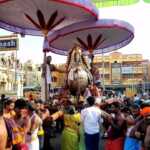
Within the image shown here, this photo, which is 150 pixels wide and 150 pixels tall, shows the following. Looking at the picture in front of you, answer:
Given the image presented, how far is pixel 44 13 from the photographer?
19484 mm

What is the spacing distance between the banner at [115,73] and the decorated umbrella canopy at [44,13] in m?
69.3

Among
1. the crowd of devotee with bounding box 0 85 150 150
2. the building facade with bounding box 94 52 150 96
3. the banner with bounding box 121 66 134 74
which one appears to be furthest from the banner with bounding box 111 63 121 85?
the crowd of devotee with bounding box 0 85 150 150

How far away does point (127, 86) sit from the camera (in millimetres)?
84875

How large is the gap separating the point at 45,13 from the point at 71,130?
11.0 metres

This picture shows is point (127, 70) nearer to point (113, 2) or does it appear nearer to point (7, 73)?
point (7, 73)

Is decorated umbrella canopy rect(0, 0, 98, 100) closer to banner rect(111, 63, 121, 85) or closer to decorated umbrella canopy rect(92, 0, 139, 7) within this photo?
decorated umbrella canopy rect(92, 0, 139, 7)

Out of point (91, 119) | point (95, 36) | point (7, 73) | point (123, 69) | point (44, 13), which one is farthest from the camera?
point (123, 69)

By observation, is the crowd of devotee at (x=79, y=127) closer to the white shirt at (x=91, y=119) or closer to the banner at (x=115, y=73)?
the white shirt at (x=91, y=119)

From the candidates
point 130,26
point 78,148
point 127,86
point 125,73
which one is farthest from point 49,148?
point 125,73

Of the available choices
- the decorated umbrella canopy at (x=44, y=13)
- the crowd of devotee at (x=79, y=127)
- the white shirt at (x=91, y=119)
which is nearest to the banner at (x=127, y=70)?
the decorated umbrella canopy at (x=44, y=13)

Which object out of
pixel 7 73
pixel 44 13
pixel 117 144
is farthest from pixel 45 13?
pixel 7 73

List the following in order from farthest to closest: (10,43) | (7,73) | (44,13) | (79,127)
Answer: (7,73), (10,43), (44,13), (79,127)

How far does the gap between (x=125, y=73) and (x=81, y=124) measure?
82892 millimetres

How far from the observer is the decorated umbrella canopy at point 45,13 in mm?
18047
